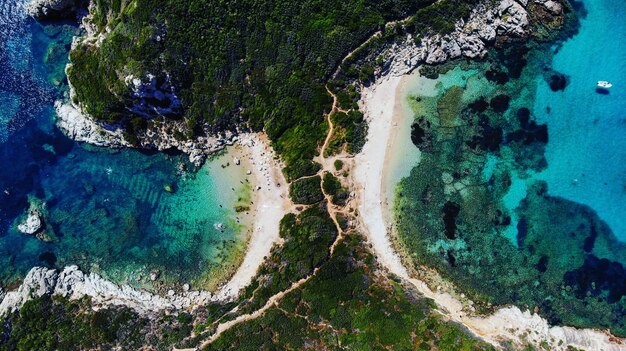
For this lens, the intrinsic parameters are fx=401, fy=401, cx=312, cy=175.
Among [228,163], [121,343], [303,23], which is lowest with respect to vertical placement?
[121,343]

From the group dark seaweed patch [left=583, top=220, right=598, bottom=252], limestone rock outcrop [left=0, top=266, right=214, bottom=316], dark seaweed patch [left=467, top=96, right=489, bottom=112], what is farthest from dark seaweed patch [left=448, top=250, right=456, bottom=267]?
limestone rock outcrop [left=0, top=266, right=214, bottom=316]

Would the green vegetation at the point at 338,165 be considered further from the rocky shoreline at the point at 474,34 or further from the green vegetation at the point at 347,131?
the rocky shoreline at the point at 474,34

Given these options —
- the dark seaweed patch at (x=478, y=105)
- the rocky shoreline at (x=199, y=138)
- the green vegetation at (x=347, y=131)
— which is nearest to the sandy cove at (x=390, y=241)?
the green vegetation at (x=347, y=131)

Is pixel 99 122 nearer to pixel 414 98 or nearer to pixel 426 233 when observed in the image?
pixel 414 98

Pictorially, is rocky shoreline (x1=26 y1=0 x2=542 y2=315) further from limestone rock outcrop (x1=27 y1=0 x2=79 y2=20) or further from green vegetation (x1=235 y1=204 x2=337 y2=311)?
green vegetation (x1=235 y1=204 x2=337 y2=311)

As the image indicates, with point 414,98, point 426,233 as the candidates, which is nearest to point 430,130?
point 414,98

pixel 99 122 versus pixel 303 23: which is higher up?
pixel 303 23
